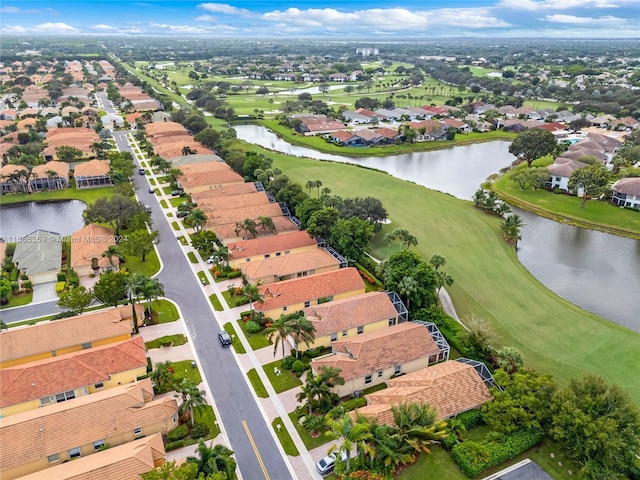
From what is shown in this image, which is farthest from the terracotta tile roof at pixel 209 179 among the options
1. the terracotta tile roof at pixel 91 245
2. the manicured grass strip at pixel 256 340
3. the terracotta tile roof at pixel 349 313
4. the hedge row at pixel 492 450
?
the hedge row at pixel 492 450

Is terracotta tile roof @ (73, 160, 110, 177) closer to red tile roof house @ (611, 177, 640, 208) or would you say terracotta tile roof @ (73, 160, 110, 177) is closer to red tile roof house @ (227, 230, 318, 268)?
red tile roof house @ (227, 230, 318, 268)

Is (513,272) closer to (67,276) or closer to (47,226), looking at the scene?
(67,276)

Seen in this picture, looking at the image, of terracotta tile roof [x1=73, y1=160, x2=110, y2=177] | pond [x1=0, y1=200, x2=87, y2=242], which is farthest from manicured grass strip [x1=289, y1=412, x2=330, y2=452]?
terracotta tile roof [x1=73, y1=160, x2=110, y2=177]

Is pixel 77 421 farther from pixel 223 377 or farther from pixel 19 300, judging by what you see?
pixel 19 300

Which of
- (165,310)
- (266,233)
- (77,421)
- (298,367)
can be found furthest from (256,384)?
(266,233)

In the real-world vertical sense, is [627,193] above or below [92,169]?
below

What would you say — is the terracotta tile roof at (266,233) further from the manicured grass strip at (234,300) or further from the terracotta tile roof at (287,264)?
the manicured grass strip at (234,300)
